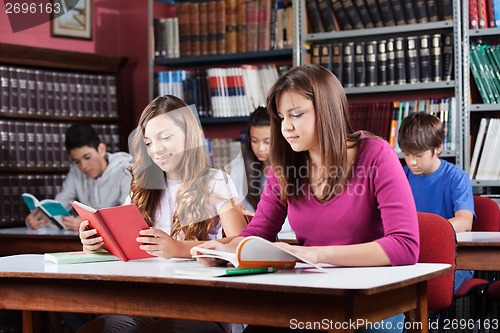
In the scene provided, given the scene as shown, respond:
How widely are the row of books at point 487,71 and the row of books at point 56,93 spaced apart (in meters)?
2.41

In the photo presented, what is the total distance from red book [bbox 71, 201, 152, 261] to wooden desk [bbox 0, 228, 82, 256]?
155cm

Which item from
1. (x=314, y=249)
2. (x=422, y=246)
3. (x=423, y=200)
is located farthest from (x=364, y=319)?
(x=423, y=200)

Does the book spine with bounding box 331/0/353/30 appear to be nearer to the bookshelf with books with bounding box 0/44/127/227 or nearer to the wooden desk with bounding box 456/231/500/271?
the bookshelf with books with bounding box 0/44/127/227

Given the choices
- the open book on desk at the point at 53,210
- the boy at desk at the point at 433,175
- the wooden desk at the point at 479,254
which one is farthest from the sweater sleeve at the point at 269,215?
the open book on desk at the point at 53,210

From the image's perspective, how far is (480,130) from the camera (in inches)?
182

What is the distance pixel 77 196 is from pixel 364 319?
11.0ft

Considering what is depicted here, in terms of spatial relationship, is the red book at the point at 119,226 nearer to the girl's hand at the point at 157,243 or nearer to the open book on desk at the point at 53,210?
the girl's hand at the point at 157,243

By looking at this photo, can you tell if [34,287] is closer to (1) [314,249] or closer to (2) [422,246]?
(1) [314,249]

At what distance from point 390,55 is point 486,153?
811 mm

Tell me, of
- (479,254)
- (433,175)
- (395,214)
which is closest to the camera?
(395,214)

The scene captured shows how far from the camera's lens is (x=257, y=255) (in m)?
1.98

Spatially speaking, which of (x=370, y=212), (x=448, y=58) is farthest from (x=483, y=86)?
(x=370, y=212)

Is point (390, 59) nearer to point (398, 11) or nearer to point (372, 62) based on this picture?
point (372, 62)

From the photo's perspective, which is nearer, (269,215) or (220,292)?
(220,292)
